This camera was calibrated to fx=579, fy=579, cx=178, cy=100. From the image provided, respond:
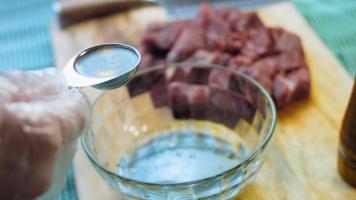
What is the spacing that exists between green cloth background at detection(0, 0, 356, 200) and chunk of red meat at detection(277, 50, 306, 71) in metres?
0.10

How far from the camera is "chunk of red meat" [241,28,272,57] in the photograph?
992mm

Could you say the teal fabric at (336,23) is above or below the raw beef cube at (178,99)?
below

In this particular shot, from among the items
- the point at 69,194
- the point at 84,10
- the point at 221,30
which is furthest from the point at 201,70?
the point at 84,10

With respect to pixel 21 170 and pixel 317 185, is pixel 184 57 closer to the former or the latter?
pixel 317 185

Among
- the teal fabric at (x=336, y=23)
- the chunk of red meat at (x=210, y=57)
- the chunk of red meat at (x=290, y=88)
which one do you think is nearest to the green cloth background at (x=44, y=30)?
the teal fabric at (x=336, y=23)

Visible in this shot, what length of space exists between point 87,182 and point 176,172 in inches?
5.1

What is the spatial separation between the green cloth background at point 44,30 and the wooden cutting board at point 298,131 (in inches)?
1.7

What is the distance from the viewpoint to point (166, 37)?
3.45 feet

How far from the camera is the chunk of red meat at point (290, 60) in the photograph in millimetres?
965

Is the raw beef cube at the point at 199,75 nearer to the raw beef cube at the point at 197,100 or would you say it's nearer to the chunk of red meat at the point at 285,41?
the raw beef cube at the point at 197,100

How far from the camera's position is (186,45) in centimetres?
101

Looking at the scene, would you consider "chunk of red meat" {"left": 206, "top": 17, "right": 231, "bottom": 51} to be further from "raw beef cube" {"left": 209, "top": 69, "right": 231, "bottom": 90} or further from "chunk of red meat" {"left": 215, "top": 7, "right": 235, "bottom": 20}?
"raw beef cube" {"left": 209, "top": 69, "right": 231, "bottom": 90}

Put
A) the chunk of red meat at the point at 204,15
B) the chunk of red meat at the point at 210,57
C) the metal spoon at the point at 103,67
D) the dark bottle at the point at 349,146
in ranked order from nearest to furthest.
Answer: the metal spoon at the point at 103,67 < the dark bottle at the point at 349,146 < the chunk of red meat at the point at 210,57 < the chunk of red meat at the point at 204,15

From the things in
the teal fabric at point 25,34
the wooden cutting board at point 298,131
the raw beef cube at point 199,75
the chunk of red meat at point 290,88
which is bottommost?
the teal fabric at point 25,34
